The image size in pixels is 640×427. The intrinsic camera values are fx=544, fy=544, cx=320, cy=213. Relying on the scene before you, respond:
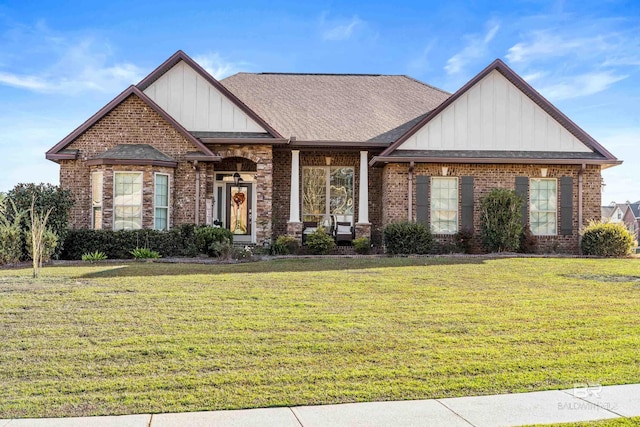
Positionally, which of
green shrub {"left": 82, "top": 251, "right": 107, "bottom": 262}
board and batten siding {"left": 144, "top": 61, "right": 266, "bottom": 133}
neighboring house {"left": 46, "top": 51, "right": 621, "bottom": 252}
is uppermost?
board and batten siding {"left": 144, "top": 61, "right": 266, "bottom": 133}

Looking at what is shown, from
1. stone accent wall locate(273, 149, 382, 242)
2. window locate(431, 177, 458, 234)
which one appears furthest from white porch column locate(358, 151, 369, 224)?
window locate(431, 177, 458, 234)

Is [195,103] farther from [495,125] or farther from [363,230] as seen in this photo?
[495,125]

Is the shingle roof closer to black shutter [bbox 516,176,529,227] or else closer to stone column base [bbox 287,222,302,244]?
stone column base [bbox 287,222,302,244]

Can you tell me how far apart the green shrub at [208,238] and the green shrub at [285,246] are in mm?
1779

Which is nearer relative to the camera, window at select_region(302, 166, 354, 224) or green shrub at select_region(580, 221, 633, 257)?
green shrub at select_region(580, 221, 633, 257)

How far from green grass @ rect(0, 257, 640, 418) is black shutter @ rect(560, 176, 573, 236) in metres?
7.03

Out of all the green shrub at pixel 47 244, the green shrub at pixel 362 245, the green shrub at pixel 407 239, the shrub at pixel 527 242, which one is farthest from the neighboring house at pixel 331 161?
the green shrub at pixel 47 244

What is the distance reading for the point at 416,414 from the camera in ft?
15.4

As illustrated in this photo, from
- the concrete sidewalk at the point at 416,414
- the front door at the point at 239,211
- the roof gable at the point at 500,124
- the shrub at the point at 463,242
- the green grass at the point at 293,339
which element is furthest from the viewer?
the front door at the point at 239,211

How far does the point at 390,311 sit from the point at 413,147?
411 inches

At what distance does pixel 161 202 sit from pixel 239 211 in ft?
13.7

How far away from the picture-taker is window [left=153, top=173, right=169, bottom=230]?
16.7 m

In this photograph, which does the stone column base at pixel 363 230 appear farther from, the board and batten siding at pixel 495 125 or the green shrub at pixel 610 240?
the green shrub at pixel 610 240

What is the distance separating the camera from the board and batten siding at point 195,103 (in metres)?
18.0
